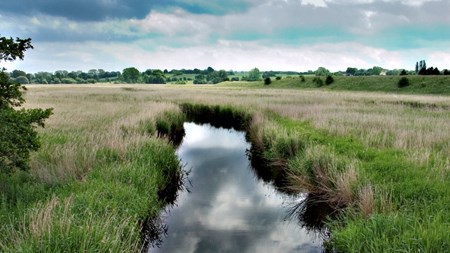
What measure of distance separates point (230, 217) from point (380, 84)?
5822cm

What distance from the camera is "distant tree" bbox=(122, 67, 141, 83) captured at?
15812 centimetres

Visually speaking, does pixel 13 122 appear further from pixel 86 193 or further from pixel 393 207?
pixel 393 207

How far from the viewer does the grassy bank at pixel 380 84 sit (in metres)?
51.3

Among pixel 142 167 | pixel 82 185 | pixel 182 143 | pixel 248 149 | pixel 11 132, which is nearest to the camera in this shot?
pixel 11 132

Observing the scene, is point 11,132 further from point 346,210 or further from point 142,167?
point 346,210

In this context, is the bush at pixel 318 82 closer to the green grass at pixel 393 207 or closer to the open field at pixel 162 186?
the open field at pixel 162 186

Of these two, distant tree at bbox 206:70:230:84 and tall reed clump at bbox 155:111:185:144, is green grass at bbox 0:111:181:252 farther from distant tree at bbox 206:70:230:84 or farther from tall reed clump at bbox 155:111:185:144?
distant tree at bbox 206:70:230:84

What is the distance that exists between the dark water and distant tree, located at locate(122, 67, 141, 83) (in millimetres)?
150019

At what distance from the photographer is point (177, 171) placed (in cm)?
1233

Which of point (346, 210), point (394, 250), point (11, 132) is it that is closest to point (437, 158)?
point (346, 210)

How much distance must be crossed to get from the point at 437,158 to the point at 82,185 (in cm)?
858

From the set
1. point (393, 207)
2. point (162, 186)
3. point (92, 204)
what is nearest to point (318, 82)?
point (162, 186)

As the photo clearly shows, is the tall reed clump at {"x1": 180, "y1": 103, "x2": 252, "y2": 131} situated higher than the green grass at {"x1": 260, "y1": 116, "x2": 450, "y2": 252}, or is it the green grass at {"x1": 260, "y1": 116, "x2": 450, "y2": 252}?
the green grass at {"x1": 260, "y1": 116, "x2": 450, "y2": 252}

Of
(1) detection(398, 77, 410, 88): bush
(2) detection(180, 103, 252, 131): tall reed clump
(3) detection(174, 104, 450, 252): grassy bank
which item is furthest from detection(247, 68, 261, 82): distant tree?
(3) detection(174, 104, 450, 252): grassy bank
